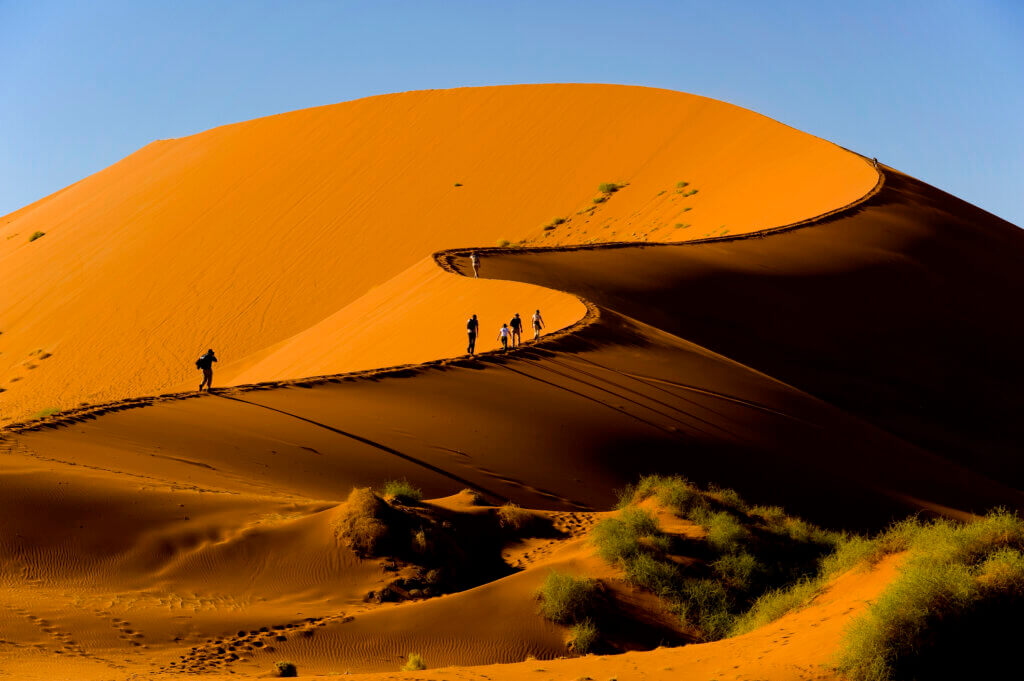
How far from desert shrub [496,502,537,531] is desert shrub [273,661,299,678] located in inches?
197

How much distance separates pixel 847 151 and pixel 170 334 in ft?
102

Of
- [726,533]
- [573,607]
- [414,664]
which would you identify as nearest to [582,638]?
[573,607]

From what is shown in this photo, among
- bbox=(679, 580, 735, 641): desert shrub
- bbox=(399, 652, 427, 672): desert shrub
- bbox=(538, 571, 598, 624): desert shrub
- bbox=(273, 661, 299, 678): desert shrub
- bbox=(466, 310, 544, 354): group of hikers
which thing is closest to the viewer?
bbox=(273, 661, 299, 678): desert shrub

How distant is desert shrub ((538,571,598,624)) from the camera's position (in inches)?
503

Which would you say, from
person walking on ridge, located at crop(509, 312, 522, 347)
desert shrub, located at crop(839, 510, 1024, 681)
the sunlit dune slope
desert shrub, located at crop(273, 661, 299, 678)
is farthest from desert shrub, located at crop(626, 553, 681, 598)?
the sunlit dune slope

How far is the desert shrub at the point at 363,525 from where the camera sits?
1383 centimetres

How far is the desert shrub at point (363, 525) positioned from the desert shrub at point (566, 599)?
6.76ft

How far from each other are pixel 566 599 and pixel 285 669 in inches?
125

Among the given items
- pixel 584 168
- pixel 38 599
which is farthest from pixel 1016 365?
pixel 38 599

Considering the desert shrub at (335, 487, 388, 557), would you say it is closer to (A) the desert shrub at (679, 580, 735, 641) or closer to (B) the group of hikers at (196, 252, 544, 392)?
(A) the desert shrub at (679, 580, 735, 641)

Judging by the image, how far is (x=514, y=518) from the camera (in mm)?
15844

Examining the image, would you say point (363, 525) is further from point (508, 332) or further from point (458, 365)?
point (508, 332)

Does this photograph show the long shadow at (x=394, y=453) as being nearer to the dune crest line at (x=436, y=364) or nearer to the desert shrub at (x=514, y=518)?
the dune crest line at (x=436, y=364)

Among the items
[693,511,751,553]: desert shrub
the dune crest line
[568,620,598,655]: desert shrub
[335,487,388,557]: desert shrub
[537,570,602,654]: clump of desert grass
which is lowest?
[568,620,598,655]: desert shrub
